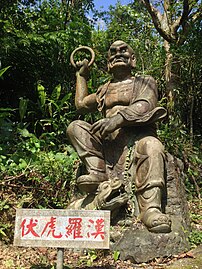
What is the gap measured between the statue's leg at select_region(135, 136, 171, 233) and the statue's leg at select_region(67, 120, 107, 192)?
401 millimetres

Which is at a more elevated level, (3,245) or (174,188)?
(174,188)

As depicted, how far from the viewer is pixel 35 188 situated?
4.67 metres

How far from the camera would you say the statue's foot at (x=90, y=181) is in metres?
3.77

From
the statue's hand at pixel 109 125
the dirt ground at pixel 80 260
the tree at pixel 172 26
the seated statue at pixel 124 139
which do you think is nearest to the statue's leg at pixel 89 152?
the seated statue at pixel 124 139

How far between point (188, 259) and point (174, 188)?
3.09 ft

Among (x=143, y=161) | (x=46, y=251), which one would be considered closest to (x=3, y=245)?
(x=46, y=251)

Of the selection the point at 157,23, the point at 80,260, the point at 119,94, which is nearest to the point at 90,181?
the point at 80,260

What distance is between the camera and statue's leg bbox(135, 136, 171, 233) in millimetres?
3367

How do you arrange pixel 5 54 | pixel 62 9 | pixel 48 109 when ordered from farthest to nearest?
1. pixel 62 9
2. pixel 5 54
3. pixel 48 109

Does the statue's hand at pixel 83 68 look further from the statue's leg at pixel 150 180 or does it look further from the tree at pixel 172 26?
the tree at pixel 172 26

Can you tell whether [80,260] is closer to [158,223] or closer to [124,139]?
[158,223]

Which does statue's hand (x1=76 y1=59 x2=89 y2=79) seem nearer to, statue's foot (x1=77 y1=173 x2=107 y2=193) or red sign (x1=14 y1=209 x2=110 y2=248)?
statue's foot (x1=77 y1=173 x2=107 y2=193)

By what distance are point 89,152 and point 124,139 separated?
1.36 feet

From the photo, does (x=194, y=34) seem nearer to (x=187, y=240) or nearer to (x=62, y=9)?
(x=62, y=9)
